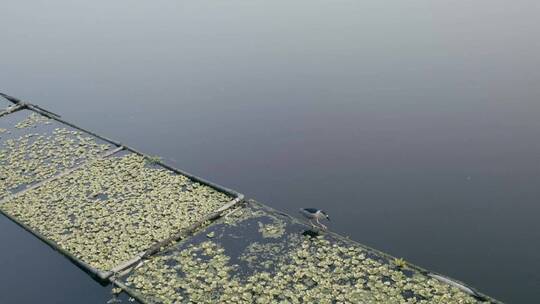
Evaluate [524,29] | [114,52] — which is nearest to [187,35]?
[114,52]

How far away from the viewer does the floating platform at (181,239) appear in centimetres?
817

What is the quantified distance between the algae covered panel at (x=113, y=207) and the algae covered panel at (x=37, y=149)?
52 centimetres

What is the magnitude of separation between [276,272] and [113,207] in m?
3.84

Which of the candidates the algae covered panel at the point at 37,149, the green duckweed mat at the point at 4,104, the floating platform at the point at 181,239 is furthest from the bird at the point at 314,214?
the green duckweed mat at the point at 4,104

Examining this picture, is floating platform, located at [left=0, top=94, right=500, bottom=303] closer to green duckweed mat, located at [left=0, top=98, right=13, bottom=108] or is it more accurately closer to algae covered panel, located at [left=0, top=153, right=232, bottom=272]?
algae covered panel, located at [left=0, top=153, right=232, bottom=272]

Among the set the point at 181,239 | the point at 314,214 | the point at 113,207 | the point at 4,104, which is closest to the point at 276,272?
the point at 314,214

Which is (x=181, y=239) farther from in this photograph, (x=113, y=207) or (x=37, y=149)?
(x=37, y=149)

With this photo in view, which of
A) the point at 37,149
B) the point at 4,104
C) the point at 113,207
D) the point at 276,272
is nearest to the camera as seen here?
the point at 276,272

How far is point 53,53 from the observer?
65.6ft

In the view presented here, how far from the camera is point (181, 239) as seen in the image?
9547mm

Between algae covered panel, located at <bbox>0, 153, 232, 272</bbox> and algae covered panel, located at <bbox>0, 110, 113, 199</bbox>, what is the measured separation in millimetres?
519

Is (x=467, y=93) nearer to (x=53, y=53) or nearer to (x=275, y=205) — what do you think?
(x=275, y=205)

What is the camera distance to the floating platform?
8172 mm

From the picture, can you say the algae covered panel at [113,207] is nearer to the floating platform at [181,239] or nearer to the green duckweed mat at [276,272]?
the floating platform at [181,239]
